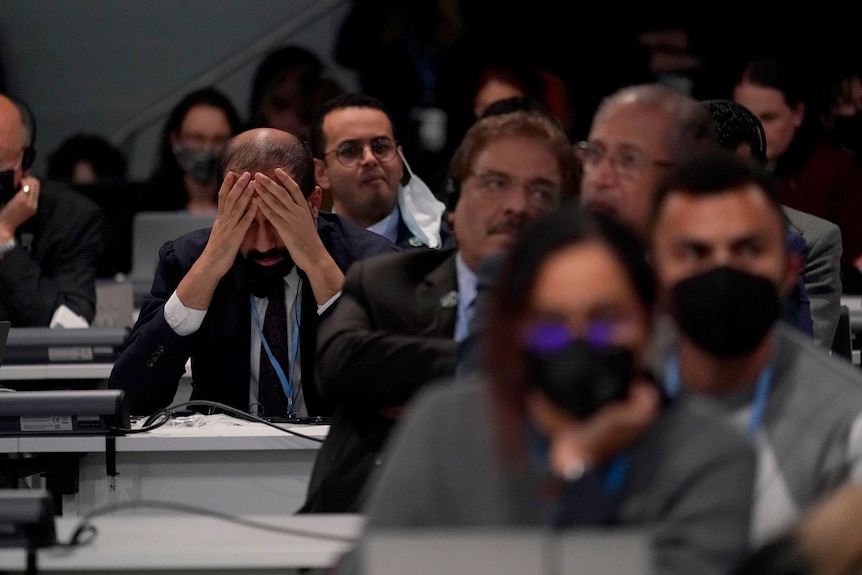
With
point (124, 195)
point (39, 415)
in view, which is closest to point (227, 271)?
point (39, 415)

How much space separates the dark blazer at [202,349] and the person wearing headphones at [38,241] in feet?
4.19

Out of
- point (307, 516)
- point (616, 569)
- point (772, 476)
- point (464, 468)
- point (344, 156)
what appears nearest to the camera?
point (616, 569)

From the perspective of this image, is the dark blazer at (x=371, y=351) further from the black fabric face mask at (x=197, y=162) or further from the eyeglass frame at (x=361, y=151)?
the black fabric face mask at (x=197, y=162)

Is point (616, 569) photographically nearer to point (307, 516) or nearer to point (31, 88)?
point (307, 516)

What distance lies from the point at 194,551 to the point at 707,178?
2.92ft

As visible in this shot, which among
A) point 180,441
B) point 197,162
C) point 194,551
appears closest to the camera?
point 194,551

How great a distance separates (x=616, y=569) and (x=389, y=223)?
9.58 feet

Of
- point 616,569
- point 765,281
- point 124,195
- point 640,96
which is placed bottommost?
point 124,195

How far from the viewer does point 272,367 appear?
315 centimetres

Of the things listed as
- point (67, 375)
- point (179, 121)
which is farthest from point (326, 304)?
point (179, 121)

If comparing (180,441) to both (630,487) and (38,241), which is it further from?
(38,241)

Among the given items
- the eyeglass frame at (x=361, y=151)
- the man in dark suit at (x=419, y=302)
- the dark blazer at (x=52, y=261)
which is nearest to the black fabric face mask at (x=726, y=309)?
the man in dark suit at (x=419, y=302)

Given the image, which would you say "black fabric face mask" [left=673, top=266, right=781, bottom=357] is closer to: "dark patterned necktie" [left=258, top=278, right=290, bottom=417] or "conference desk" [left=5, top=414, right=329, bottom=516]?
"conference desk" [left=5, top=414, right=329, bottom=516]

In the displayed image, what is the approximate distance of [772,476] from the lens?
185cm
